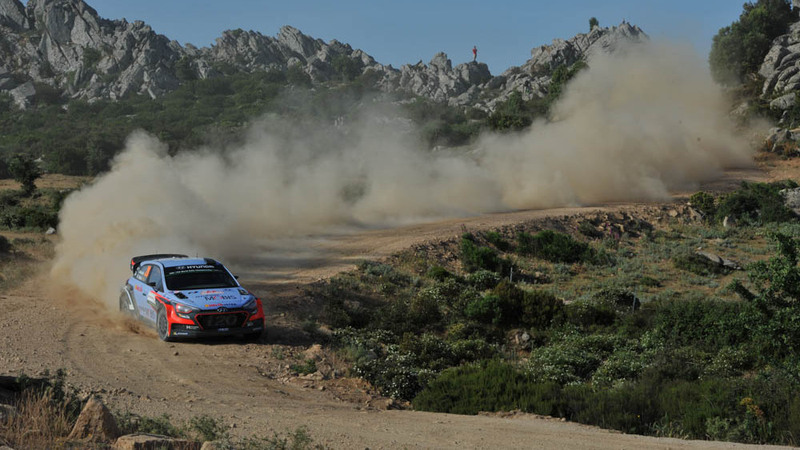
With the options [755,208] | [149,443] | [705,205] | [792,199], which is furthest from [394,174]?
[149,443]

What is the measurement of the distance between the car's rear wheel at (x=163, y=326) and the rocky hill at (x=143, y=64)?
8478 cm

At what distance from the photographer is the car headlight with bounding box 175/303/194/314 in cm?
1491

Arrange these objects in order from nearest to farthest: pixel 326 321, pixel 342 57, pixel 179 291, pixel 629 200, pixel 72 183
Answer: pixel 179 291, pixel 326 321, pixel 629 200, pixel 72 183, pixel 342 57

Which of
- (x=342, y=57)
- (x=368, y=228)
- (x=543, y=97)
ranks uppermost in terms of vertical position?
(x=342, y=57)

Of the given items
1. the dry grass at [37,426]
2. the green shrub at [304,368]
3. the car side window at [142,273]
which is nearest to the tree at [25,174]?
the car side window at [142,273]

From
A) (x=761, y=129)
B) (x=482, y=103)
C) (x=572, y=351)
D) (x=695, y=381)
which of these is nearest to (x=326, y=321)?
(x=572, y=351)

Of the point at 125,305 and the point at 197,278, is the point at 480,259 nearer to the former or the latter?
the point at 197,278

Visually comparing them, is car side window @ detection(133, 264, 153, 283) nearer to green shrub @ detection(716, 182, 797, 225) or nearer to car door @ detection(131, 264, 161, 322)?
car door @ detection(131, 264, 161, 322)

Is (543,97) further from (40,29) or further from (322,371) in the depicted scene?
(40,29)

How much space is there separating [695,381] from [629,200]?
3231 centimetres

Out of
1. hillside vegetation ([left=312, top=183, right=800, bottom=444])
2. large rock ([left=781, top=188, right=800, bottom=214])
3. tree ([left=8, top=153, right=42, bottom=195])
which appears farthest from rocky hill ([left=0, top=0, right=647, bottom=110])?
hillside vegetation ([left=312, top=183, right=800, bottom=444])

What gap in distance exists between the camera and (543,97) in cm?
8575

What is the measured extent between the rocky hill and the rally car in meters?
83.4

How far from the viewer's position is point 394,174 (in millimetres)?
42000
